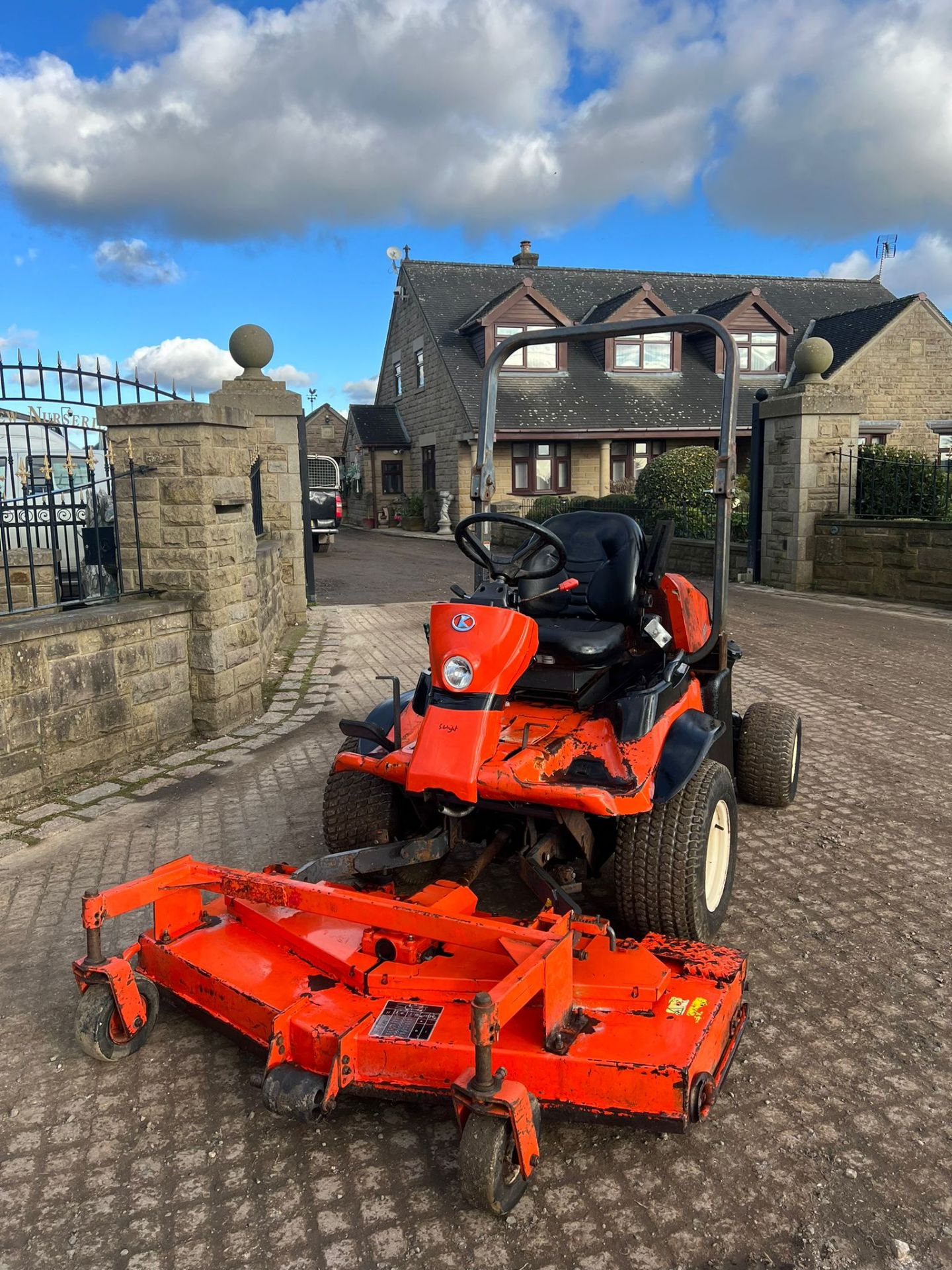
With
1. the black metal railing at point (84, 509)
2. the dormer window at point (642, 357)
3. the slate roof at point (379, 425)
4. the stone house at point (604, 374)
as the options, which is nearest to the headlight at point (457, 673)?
the black metal railing at point (84, 509)

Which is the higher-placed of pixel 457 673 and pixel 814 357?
pixel 814 357

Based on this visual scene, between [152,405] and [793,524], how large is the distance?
9270 millimetres

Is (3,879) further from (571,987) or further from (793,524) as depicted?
(793,524)

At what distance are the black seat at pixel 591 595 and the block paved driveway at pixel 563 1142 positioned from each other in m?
1.18

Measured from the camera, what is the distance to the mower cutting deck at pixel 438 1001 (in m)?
2.21

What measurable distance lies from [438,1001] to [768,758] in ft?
8.69

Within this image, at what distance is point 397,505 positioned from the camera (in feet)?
101

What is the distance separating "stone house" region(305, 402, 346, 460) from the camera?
49281 mm

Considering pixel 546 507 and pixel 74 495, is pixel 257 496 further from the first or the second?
pixel 546 507

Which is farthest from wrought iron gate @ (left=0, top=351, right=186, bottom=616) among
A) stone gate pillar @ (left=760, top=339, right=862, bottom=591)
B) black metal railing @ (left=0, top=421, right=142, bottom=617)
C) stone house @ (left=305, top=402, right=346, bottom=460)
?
stone house @ (left=305, top=402, right=346, bottom=460)

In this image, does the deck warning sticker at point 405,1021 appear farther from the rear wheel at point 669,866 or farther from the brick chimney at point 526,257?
the brick chimney at point 526,257

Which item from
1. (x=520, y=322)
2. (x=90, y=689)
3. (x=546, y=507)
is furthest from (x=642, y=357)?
(x=90, y=689)

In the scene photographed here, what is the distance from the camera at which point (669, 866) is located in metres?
3.08

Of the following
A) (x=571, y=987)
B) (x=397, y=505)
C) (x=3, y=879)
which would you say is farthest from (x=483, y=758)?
(x=397, y=505)
